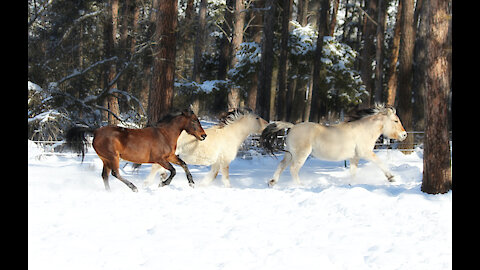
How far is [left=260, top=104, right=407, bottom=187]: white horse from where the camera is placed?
9828mm

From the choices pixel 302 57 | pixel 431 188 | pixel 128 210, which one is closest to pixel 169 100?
pixel 128 210

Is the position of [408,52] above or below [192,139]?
above

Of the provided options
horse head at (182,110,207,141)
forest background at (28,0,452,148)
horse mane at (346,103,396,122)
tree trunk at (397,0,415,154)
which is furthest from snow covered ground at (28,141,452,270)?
tree trunk at (397,0,415,154)

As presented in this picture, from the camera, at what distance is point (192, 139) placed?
9.58 meters

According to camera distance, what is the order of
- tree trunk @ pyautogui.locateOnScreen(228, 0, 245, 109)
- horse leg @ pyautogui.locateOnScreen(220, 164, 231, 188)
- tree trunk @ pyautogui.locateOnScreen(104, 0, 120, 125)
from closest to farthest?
horse leg @ pyautogui.locateOnScreen(220, 164, 231, 188) → tree trunk @ pyautogui.locateOnScreen(104, 0, 120, 125) → tree trunk @ pyautogui.locateOnScreen(228, 0, 245, 109)

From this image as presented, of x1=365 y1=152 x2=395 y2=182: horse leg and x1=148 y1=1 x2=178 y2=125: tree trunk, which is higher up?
x1=148 y1=1 x2=178 y2=125: tree trunk

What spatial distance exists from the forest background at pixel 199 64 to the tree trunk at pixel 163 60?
0.09 ft

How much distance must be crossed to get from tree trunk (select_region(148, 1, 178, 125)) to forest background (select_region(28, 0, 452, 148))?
3 centimetres

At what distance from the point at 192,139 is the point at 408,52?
1108 cm

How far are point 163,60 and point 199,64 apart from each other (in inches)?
577

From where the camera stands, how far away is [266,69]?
1764cm

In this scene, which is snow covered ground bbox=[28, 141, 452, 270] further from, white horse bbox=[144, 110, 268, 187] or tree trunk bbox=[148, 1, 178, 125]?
tree trunk bbox=[148, 1, 178, 125]

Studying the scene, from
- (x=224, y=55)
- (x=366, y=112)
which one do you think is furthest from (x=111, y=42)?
(x=366, y=112)
